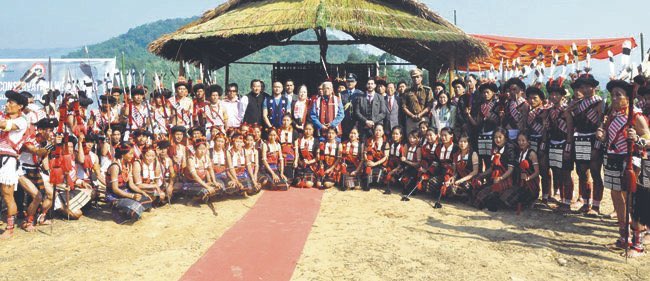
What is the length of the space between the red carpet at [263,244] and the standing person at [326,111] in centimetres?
138

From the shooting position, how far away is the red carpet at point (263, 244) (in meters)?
4.15

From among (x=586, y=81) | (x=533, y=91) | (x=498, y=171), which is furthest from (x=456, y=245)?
(x=533, y=91)

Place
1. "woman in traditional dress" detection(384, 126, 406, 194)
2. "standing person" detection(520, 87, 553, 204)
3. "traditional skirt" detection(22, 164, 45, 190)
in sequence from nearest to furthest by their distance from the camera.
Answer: "traditional skirt" detection(22, 164, 45, 190) → "standing person" detection(520, 87, 553, 204) → "woman in traditional dress" detection(384, 126, 406, 194)

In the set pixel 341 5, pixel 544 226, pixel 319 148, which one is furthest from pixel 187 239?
pixel 341 5

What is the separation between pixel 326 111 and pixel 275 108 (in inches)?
33.8

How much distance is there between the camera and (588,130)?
5605 millimetres

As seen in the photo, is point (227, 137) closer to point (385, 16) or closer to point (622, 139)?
point (385, 16)

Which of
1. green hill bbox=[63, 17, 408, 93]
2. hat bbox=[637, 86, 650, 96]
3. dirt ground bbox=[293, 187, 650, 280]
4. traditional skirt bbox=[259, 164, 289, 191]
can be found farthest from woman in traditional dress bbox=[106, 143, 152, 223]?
green hill bbox=[63, 17, 408, 93]

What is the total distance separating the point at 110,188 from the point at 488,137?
5.01m

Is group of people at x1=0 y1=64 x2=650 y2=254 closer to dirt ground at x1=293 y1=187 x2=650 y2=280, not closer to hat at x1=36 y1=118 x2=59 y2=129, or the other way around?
hat at x1=36 y1=118 x2=59 y2=129

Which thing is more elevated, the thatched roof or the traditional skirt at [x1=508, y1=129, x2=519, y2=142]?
the thatched roof

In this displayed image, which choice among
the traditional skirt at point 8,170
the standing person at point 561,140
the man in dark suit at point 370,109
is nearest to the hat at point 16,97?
the traditional skirt at point 8,170

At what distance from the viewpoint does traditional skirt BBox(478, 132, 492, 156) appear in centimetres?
666

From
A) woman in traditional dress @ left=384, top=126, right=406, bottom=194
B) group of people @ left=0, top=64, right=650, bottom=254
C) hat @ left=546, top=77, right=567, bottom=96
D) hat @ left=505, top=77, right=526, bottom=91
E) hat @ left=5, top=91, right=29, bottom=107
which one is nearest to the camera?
hat @ left=5, top=91, right=29, bottom=107
